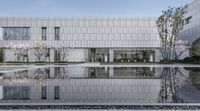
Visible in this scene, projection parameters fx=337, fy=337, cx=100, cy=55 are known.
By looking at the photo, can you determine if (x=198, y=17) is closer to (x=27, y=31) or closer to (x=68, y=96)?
(x=27, y=31)

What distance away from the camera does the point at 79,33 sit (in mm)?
67500

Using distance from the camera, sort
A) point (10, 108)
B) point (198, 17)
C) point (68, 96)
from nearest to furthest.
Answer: point (10, 108) → point (68, 96) → point (198, 17)

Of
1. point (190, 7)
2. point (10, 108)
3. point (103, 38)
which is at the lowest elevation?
A: point (10, 108)

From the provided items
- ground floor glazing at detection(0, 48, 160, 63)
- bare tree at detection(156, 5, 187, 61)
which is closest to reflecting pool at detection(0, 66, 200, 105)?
bare tree at detection(156, 5, 187, 61)

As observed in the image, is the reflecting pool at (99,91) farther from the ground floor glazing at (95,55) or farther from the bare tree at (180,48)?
the ground floor glazing at (95,55)

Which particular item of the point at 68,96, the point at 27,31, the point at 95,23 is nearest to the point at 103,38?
the point at 95,23

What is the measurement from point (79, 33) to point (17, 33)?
12.4m

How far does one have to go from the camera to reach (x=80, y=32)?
6750 centimetres

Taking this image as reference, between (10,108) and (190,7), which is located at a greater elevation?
(190,7)

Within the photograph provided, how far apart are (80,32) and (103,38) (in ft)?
15.6

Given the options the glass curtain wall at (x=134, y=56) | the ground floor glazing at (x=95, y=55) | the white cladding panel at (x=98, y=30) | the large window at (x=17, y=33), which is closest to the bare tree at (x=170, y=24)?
the white cladding panel at (x=98, y=30)

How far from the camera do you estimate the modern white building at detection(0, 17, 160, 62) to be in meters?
66.9

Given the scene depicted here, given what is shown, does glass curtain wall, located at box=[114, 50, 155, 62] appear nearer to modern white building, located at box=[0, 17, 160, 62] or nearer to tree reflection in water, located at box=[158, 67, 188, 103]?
modern white building, located at box=[0, 17, 160, 62]

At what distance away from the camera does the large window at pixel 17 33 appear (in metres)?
67.2
